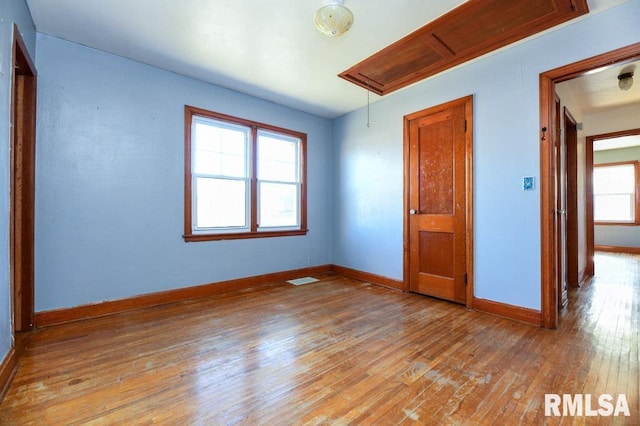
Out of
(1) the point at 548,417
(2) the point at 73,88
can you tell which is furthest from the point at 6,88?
(1) the point at 548,417

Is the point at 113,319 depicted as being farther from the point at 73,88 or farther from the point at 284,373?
the point at 73,88

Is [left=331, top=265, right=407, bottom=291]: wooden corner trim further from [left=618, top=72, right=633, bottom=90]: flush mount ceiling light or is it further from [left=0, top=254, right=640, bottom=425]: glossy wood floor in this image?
[left=618, top=72, right=633, bottom=90]: flush mount ceiling light

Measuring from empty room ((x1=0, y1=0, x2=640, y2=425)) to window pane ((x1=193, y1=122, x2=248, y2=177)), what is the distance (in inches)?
1.3

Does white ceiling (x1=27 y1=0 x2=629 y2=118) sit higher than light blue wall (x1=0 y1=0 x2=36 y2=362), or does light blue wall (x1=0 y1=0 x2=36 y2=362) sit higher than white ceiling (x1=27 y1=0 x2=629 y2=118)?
white ceiling (x1=27 y1=0 x2=629 y2=118)

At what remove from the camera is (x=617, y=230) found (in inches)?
278

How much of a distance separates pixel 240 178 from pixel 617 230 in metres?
9.35

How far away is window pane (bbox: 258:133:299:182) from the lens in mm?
4206

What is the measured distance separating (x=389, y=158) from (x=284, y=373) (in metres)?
3.13

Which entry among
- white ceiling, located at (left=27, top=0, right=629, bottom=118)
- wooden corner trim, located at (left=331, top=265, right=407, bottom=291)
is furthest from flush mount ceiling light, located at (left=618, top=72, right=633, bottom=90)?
wooden corner trim, located at (left=331, top=265, right=407, bottom=291)

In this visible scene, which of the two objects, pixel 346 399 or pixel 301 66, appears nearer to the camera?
pixel 346 399

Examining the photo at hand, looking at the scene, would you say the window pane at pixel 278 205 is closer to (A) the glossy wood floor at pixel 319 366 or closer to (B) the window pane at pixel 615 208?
(A) the glossy wood floor at pixel 319 366

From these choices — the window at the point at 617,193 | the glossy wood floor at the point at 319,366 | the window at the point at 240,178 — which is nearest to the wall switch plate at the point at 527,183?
the glossy wood floor at the point at 319,366

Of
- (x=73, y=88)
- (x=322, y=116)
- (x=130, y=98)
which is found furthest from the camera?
(x=322, y=116)

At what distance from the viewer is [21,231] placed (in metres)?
2.44
